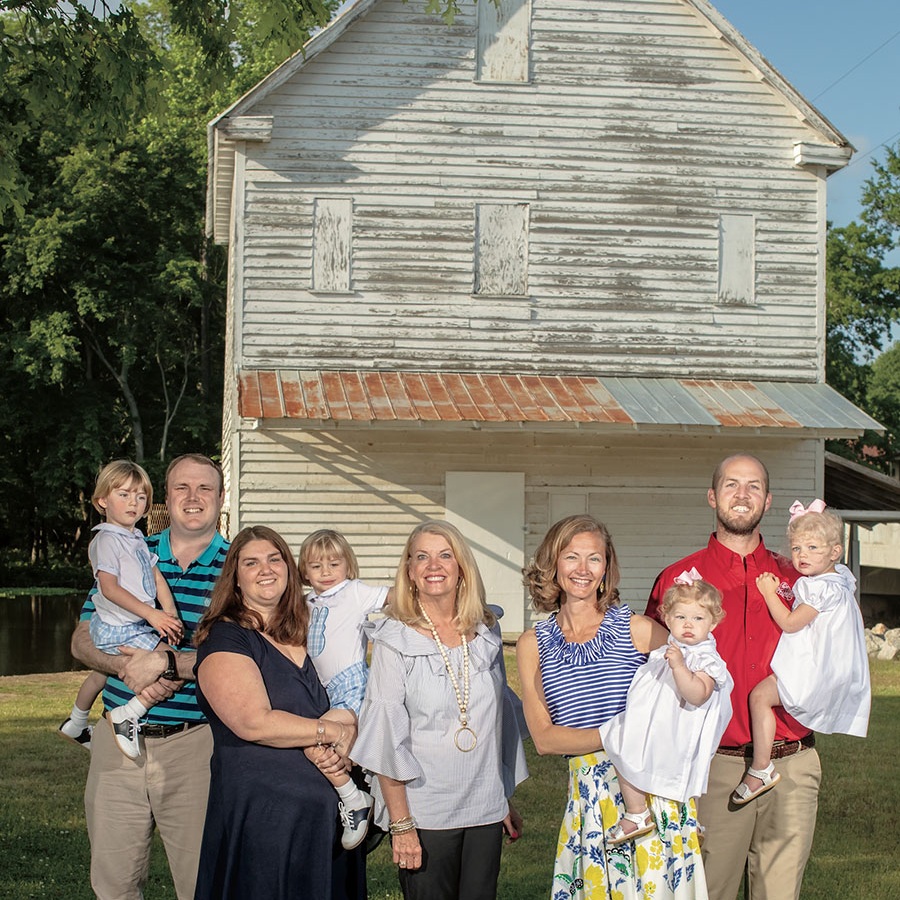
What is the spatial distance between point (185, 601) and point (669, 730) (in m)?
1.96

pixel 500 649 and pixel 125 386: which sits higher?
pixel 125 386

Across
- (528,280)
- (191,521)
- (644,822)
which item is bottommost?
(644,822)

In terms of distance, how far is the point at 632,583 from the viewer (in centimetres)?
1800

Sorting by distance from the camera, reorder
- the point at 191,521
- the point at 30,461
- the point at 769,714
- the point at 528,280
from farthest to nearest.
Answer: the point at 30,461 < the point at 528,280 < the point at 191,521 < the point at 769,714

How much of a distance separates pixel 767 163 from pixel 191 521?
14856 mm

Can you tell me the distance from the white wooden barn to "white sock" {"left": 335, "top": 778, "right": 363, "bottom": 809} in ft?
40.1

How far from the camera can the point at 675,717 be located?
13.6 ft

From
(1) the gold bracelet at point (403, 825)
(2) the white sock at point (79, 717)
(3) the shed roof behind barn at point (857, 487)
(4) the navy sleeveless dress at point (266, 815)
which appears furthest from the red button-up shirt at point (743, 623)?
(3) the shed roof behind barn at point (857, 487)

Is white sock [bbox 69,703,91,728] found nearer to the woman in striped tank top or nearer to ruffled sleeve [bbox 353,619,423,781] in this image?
ruffled sleeve [bbox 353,619,423,781]

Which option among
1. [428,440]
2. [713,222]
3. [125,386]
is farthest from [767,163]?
[125,386]

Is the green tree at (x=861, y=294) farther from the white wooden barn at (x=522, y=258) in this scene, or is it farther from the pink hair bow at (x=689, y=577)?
the pink hair bow at (x=689, y=577)

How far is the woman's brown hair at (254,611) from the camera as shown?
421 cm

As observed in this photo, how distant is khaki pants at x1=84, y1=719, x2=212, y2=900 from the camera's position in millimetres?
4676

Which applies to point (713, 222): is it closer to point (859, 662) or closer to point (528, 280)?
point (528, 280)
